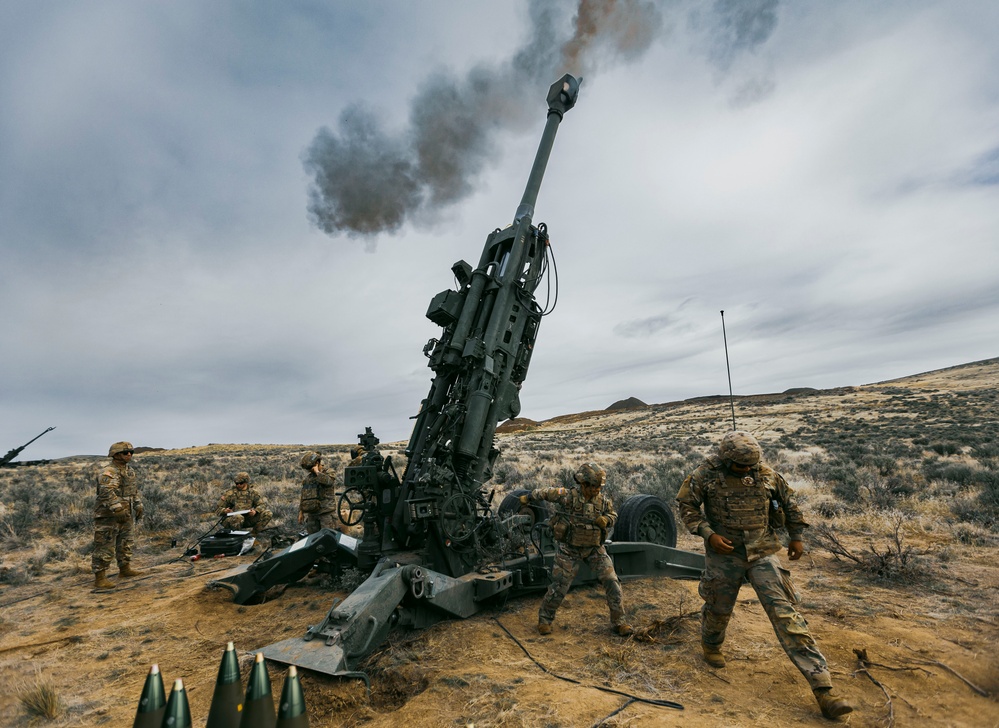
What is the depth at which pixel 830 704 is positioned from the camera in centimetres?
335

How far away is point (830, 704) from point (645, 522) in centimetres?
377

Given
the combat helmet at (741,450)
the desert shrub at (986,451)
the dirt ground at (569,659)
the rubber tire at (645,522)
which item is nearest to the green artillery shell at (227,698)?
the dirt ground at (569,659)

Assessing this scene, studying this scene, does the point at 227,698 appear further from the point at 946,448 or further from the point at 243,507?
the point at 946,448

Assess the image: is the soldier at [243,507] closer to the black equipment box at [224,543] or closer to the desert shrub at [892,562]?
the black equipment box at [224,543]

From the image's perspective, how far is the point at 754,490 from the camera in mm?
4164

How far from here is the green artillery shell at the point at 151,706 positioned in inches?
83.2

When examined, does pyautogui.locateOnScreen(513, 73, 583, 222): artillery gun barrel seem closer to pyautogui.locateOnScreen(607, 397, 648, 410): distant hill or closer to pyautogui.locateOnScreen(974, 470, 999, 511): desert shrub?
pyautogui.locateOnScreen(974, 470, 999, 511): desert shrub

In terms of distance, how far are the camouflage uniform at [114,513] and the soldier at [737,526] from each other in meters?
8.06

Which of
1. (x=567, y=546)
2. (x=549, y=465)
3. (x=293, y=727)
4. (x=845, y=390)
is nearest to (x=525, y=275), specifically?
(x=567, y=546)

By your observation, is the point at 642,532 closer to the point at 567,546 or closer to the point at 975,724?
the point at 567,546

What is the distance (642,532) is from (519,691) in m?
3.73

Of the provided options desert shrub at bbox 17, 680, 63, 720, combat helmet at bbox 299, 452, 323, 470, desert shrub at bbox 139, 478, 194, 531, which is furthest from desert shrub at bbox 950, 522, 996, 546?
desert shrub at bbox 139, 478, 194, 531

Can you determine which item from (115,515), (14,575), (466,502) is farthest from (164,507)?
(466,502)

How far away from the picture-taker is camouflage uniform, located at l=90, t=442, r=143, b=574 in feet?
25.2
